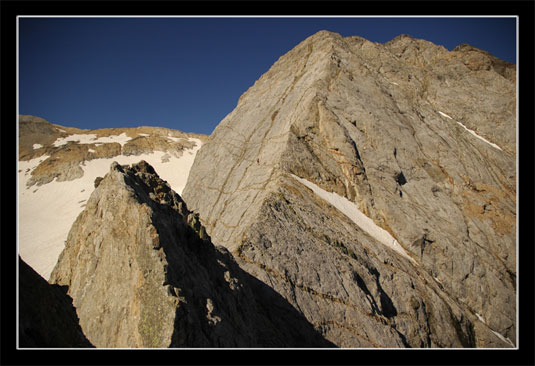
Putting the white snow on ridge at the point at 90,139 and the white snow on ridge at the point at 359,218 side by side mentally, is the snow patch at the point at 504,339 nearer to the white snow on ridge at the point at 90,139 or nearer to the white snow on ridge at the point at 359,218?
the white snow on ridge at the point at 359,218

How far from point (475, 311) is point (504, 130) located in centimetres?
2166

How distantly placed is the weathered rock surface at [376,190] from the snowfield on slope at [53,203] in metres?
17.1

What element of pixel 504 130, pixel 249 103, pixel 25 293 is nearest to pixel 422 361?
pixel 25 293

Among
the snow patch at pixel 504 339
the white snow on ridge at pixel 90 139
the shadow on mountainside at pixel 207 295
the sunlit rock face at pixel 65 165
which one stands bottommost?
the snow patch at pixel 504 339

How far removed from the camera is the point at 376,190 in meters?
21.2

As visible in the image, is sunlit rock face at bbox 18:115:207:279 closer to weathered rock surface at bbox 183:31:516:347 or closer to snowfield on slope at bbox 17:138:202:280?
snowfield on slope at bbox 17:138:202:280

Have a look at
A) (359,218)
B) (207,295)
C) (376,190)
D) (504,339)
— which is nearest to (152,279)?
(207,295)

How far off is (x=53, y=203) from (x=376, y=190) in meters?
48.6

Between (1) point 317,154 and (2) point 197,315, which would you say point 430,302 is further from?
(2) point 197,315

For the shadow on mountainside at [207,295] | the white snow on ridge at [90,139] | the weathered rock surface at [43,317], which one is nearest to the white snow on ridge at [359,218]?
the shadow on mountainside at [207,295]

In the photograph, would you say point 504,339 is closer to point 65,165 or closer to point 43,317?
point 43,317

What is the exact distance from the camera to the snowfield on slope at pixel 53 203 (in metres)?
31.5

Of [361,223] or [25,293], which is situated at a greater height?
[361,223]

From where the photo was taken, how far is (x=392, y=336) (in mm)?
11977
